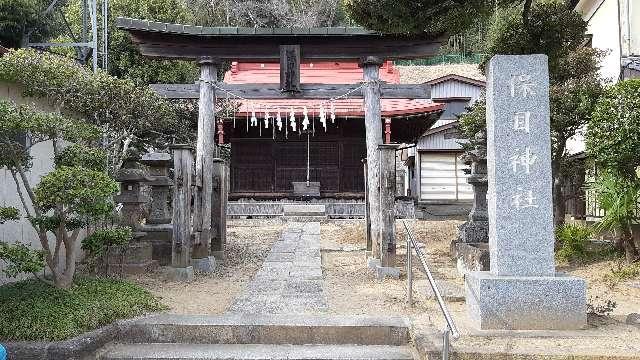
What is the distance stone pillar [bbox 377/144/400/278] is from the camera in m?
9.38

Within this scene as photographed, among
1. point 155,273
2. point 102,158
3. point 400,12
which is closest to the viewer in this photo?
point 102,158

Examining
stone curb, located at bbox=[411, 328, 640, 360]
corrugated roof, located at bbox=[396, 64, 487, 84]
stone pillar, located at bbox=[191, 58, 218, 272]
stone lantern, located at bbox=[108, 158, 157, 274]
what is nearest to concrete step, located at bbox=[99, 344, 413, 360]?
stone curb, located at bbox=[411, 328, 640, 360]

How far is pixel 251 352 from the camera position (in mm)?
5648

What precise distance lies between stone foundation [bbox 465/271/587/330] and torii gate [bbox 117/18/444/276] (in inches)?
196

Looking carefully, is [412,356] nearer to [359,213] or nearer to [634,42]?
[634,42]

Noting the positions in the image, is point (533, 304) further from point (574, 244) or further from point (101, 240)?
point (574, 244)

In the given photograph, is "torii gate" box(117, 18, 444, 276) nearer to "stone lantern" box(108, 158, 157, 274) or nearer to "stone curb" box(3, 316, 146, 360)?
"stone lantern" box(108, 158, 157, 274)

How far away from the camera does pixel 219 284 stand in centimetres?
915

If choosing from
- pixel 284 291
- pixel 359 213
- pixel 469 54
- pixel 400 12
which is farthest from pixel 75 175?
pixel 469 54

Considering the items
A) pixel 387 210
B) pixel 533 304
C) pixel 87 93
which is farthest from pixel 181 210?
pixel 533 304

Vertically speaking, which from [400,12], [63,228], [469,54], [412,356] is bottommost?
[412,356]

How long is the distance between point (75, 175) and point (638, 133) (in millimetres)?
7786

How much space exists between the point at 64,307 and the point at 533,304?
15.7ft

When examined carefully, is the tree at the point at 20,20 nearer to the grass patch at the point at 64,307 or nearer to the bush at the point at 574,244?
the grass patch at the point at 64,307
